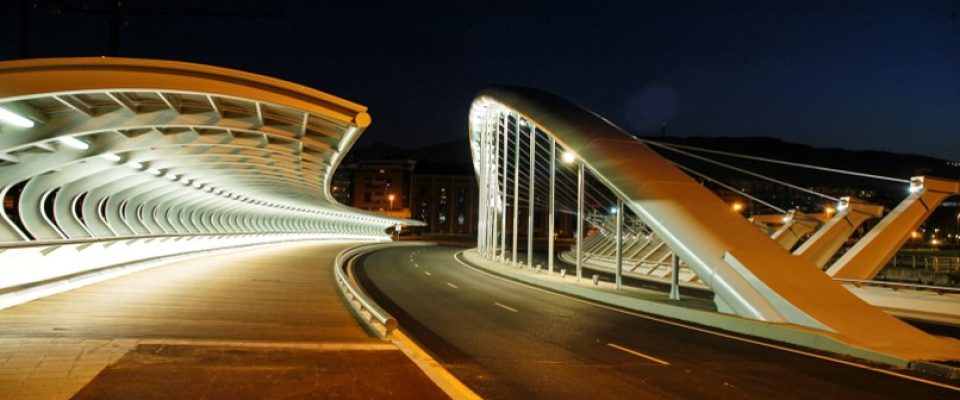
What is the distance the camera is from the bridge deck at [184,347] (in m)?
6.80

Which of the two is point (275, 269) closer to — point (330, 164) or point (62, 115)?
point (330, 164)

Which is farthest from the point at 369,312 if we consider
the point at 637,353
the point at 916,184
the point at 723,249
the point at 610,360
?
the point at 916,184

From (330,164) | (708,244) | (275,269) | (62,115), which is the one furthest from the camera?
(275,269)

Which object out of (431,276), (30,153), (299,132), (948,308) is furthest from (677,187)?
(30,153)

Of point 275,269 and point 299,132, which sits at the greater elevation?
point 299,132

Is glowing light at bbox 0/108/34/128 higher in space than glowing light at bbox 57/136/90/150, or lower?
higher

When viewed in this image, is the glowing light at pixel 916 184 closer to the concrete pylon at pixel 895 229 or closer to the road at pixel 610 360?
the concrete pylon at pixel 895 229

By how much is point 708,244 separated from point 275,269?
1454cm

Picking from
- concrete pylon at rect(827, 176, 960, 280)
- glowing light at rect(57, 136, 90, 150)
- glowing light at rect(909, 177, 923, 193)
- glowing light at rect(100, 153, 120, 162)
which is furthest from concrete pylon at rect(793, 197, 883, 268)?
glowing light at rect(57, 136, 90, 150)

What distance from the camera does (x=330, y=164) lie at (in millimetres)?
21094

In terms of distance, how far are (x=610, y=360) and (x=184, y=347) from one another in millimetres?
5786

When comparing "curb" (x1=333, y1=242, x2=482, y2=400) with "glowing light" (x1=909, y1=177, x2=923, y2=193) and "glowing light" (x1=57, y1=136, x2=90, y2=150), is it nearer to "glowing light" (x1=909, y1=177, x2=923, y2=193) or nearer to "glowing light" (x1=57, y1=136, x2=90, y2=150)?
"glowing light" (x1=57, y1=136, x2=90, y2=150)

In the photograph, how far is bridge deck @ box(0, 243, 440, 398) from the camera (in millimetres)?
6801

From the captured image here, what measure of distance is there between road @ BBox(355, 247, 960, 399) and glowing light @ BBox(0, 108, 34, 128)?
7.14m
